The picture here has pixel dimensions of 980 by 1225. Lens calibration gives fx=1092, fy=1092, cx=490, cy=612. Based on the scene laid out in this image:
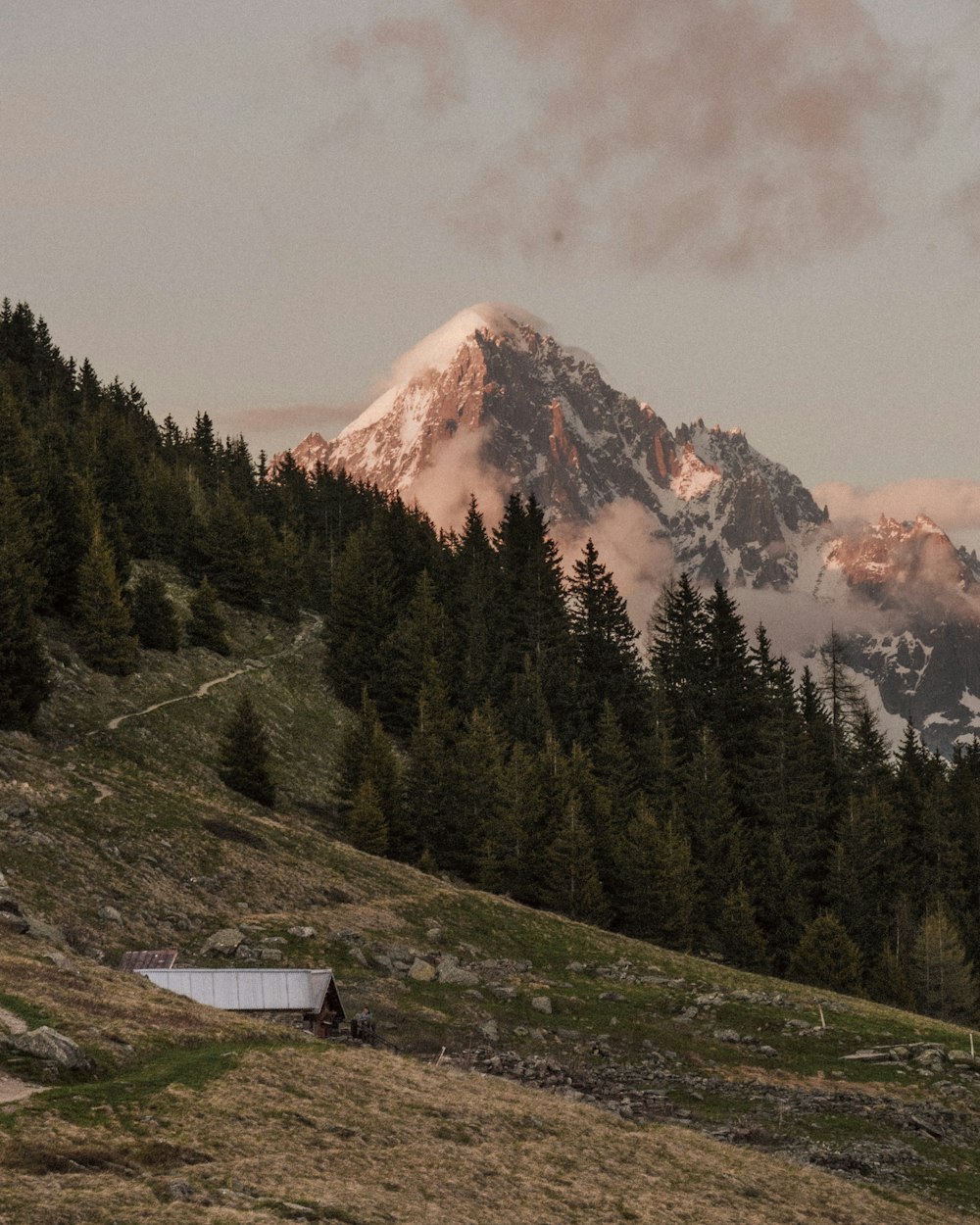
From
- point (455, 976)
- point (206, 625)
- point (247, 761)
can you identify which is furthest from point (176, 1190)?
point (206, 625)

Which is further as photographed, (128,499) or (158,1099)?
(128,499)

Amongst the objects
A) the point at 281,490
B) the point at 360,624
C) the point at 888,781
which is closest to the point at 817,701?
the point at 888,781

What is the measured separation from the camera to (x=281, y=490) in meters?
163

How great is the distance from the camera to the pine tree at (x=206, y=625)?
290 feet

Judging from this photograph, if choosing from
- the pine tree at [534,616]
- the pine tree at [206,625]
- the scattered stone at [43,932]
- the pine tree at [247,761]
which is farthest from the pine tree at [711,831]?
the scattered stone at [43,932]

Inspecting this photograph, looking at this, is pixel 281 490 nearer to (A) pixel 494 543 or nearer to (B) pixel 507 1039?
(A) pixel 494 543

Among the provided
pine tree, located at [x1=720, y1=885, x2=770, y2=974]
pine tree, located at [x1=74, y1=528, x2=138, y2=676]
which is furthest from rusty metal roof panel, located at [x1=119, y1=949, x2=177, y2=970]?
pine tree, located at [x1=720, y1=885, x2=770, y2=974]

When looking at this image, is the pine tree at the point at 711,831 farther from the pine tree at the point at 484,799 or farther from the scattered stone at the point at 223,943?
the scattered stone at the point at 223,943

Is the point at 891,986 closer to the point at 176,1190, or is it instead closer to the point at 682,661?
the point at 682,661

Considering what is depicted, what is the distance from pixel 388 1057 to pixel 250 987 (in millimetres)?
5482

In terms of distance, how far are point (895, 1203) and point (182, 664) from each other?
6683cm

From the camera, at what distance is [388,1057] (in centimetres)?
2722

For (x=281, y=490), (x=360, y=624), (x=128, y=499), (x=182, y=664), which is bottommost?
(x=182, y=664)

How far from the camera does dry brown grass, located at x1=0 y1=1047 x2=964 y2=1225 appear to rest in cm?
1535
